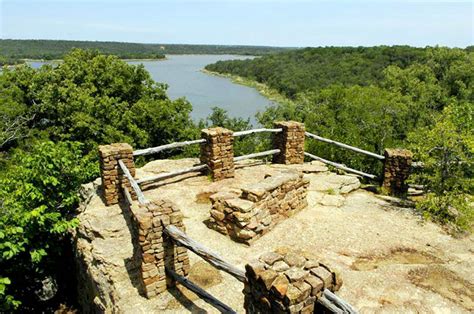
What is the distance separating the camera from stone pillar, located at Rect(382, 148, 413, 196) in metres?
8.66

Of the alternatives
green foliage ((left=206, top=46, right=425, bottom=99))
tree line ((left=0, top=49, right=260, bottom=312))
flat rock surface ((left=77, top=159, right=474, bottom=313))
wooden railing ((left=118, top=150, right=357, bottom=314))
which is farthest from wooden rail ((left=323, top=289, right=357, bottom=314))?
green foliage ((left=206, top=46, right=425, bottom=99))

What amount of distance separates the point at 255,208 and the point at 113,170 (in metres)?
3.43

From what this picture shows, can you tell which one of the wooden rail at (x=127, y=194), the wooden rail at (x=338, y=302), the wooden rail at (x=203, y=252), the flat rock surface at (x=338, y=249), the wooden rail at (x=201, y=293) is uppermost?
the wooden rail at (x=338, y=302)

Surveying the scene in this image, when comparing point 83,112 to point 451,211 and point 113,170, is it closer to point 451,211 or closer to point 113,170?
point 113,170

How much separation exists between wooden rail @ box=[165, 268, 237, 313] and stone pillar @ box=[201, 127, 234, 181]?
4120 millimetres

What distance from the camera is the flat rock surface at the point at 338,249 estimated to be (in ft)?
16.8

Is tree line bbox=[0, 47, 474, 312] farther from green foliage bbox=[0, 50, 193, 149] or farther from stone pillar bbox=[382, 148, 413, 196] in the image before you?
stone pillar bbox=[382, 148, 413, 196]

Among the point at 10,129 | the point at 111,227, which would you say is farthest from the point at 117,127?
the point at 111,227

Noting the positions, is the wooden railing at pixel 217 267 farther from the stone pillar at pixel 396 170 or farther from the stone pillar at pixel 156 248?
the stone pillar at pixel 396 170

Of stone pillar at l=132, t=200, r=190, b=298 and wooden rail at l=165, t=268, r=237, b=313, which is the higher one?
stone pillar at l=132, t=200, r=190, b=298

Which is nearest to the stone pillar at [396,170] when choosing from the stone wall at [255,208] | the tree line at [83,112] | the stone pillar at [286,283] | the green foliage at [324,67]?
the stone wall at [255,208]

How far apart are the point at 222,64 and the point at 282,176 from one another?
10345 centimetres

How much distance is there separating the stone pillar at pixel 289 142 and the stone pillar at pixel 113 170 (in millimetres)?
4606

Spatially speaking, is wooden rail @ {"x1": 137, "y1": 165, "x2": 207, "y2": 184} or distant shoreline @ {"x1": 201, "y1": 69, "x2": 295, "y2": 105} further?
distant shoreline @ {"x1": 201, "y1": 69, "x2": 295, "y2": 105}
